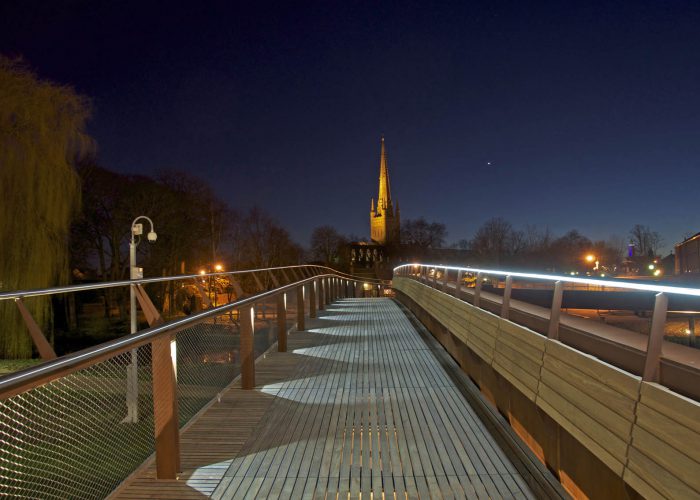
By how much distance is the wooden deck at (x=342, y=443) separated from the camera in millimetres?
3793

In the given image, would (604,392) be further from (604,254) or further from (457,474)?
(604,254)

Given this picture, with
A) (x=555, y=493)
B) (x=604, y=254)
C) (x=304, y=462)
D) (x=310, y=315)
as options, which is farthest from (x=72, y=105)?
(x=604, y=254)

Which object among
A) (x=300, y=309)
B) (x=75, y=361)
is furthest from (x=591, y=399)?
(x=300, y=309)

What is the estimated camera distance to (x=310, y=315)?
1484cm

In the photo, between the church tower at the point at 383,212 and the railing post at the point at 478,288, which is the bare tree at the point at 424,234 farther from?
the railing post at the point at 478,288

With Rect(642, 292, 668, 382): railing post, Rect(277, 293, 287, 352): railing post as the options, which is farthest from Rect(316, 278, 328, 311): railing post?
Rect(642, 292, 668, 382): railing post

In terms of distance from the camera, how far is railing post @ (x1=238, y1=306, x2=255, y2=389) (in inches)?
254

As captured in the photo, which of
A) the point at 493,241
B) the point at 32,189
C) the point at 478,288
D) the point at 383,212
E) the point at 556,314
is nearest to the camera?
the point at 556,314

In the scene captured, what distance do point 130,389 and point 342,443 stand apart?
7.82 ft

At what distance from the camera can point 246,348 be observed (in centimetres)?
646

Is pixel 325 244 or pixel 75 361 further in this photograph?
pixel 325 244

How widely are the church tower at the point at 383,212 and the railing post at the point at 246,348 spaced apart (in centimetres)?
15663

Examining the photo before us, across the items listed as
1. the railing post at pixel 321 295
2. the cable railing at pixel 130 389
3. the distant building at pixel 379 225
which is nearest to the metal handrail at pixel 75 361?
the cable railing at pixel 130 389

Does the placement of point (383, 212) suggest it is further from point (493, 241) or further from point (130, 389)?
point (130, 389)
